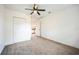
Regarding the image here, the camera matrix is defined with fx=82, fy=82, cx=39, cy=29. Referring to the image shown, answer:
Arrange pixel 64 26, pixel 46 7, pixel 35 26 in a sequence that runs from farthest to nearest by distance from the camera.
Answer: pixel 35 26, pixel 64 26, pixel 46 7

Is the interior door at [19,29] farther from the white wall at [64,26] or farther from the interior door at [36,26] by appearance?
the white wall at [64,26]

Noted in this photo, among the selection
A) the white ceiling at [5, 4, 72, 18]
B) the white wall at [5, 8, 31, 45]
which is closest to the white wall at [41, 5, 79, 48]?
the white ceiling at [5, 4, 72, 18]

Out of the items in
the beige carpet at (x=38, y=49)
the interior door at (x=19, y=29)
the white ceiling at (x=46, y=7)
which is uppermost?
the white ceiling at (x=46, y=7)

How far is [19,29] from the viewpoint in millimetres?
1895

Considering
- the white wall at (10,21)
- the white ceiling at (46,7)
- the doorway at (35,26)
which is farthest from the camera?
the doorway at (35,26)

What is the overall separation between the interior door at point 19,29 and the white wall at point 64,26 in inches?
18.2

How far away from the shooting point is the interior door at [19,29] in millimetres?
1877

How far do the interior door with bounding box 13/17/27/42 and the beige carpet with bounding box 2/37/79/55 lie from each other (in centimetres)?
14

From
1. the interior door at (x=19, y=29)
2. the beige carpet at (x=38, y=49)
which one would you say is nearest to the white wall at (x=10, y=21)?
the interior door at (x=19, y=29)

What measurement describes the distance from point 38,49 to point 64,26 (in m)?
0.77

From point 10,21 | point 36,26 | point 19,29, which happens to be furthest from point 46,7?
point 10,21

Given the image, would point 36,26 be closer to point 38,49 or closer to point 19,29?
point 19,29

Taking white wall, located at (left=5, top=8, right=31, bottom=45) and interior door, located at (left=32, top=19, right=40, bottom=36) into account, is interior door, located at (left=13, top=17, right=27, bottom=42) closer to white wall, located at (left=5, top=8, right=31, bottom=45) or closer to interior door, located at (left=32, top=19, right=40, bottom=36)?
white wall, located at (left=5, top=8, right=31, bottom=45)
